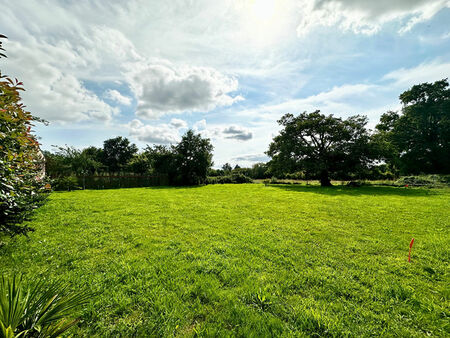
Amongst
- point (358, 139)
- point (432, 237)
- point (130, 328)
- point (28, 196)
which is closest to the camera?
point (130, 328)

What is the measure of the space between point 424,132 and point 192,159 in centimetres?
3452

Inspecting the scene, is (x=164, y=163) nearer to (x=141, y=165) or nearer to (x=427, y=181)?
(x=141, y=165)

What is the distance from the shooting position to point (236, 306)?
236cm

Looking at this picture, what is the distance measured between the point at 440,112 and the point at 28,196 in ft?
132

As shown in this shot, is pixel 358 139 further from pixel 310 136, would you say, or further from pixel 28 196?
pixel 28 196

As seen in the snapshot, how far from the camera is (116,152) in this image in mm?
47938

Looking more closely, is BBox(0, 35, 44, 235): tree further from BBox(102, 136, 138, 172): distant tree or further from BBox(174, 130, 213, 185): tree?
BBox(102, 136, 138, 172): distant tree

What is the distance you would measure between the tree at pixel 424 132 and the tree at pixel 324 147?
18.3ft

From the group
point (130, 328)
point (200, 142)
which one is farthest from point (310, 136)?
point (130, 328)

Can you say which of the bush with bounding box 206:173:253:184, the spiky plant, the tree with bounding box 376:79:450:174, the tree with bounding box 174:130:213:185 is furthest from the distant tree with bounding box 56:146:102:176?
the tree with bounding box 376:79:450:174

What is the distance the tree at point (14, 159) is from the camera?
2418 millimetres

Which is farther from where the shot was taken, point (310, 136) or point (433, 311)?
point (310, 136)

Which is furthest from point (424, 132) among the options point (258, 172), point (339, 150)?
point (258, 172)

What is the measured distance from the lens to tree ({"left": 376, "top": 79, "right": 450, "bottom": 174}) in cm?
2355
